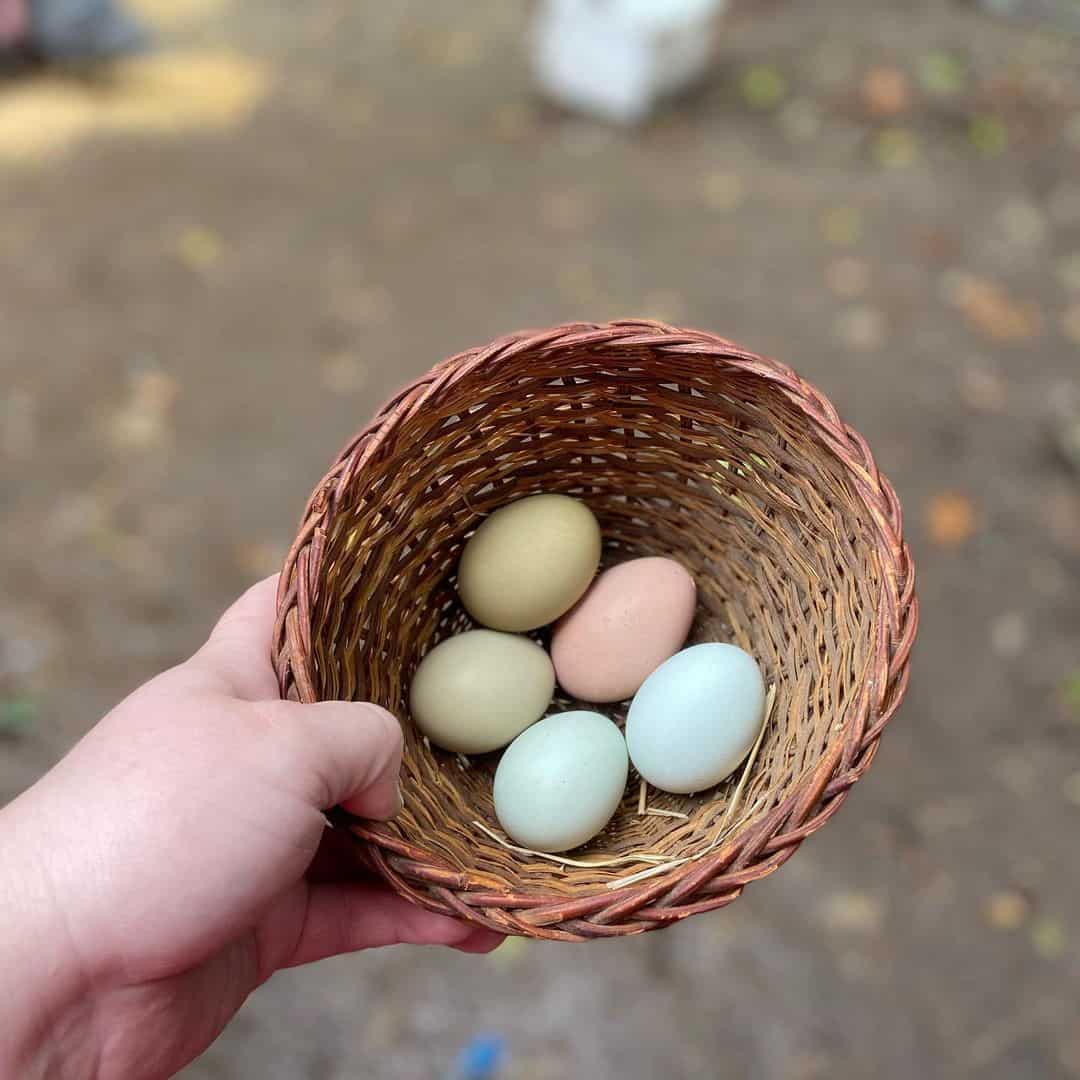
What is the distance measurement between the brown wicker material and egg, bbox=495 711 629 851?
1.1 inches

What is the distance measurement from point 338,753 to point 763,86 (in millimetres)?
2635

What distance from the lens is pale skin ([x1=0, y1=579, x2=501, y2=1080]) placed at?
64 cm

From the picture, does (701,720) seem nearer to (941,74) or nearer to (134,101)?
(941,74)

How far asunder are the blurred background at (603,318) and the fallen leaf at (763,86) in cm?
1

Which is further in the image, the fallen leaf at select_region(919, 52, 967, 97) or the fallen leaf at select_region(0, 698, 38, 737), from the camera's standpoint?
the fallen leaf at select_region(919, 52, 967, 97)

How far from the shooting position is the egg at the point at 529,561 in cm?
102

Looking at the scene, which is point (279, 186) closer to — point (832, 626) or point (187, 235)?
point (187, 235)

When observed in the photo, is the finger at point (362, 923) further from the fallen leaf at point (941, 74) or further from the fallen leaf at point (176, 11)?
the fallen leaf at point (176, 11)

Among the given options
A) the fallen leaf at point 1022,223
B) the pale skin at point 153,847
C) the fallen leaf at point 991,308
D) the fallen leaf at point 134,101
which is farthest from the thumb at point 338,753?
the fallen leaf at point 134,101

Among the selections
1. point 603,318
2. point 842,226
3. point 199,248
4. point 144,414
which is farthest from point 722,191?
point 144,414

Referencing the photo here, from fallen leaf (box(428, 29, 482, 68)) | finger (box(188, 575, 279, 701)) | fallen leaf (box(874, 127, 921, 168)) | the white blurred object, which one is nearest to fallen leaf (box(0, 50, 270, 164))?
fallen leaf (box(428, 29, 482, 68))

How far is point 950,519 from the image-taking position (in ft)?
6.13

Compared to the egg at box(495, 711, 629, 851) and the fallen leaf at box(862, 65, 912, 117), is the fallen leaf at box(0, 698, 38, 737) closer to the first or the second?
the egg at box(495, 711, 629, 851)

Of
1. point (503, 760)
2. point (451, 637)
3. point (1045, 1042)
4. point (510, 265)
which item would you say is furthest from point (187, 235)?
point (1045, 1042)
